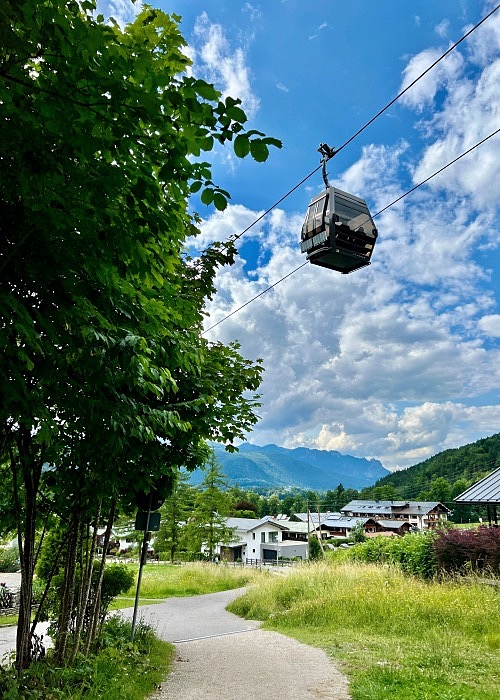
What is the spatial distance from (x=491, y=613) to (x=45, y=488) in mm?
7710

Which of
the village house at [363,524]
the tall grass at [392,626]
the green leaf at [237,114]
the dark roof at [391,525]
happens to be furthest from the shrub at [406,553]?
the dark roof at [391,525]

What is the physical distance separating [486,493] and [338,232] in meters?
12.4

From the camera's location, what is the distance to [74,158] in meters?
2.48

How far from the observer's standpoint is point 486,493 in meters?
14.9

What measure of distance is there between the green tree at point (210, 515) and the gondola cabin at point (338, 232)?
84.7 feet

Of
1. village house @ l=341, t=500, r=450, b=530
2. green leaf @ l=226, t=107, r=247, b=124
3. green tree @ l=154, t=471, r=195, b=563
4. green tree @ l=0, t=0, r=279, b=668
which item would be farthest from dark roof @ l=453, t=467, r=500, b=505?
village house @ l=341, t=500, r=450, b=530

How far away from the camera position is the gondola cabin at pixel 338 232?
6070mm

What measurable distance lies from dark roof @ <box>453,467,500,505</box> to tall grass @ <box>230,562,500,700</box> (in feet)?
12.6

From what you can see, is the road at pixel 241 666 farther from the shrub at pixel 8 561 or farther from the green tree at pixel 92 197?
the shrub at pixel 8 561

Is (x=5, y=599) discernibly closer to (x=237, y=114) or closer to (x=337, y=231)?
(x=337, y=231)

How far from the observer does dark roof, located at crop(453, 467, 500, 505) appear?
14281 millimetres

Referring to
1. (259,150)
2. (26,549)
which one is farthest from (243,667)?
(259,150)

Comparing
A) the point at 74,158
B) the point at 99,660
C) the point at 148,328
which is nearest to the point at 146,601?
Answer: the point at 99,660

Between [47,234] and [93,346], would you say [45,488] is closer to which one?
[93,346]
